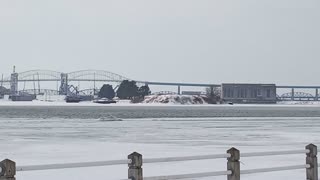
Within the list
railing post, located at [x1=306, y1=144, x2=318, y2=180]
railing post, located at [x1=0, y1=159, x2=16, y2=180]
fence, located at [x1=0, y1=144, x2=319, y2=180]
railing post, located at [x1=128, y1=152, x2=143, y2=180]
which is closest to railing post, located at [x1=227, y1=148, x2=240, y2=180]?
fence, located at [x1=0, y1=144, x2=319, y2=180]

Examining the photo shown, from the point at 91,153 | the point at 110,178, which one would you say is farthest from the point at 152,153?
the point at 110,178

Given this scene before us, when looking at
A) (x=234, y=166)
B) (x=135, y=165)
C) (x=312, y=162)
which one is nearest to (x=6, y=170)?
(x=135, y=165)

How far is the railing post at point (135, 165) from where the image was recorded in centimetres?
1081

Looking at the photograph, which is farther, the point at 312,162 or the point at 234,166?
the point at 312,162

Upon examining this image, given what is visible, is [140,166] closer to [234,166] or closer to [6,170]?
[234,166]

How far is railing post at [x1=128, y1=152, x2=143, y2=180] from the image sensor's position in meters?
10.8

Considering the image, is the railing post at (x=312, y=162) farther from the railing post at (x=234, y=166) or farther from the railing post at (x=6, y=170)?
the railing post at (x=6, y=170)

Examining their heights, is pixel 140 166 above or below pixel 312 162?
above

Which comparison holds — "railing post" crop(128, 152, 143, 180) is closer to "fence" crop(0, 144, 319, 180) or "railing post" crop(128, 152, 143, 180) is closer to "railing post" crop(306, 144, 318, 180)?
"fence" crop(0, 144, 319, 180)

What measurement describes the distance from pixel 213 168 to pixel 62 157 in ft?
20.2

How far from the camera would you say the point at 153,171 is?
19.1 metres

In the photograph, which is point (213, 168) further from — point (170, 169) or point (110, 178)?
point (110, 178)

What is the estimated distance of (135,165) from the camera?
1082 centimetres

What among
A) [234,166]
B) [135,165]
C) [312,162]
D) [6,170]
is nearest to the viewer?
[6,170]
